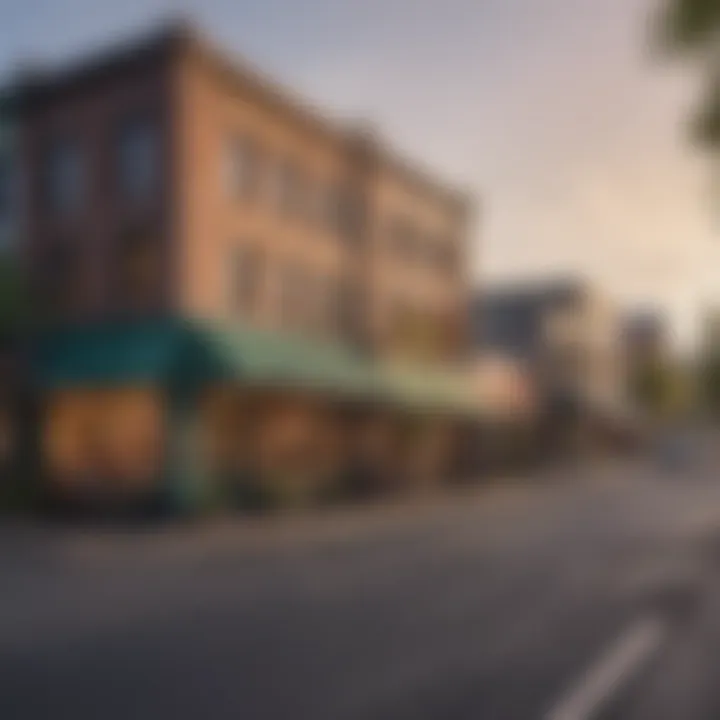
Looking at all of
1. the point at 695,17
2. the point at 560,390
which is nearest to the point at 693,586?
the point at 560,390

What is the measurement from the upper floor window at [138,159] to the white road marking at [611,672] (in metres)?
8.13

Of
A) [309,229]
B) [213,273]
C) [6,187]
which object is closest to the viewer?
[6,187]

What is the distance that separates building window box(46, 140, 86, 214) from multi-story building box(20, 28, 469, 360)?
0.03 meters

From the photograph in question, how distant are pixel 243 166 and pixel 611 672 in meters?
8.02

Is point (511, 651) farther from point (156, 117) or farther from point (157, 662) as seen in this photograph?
point (156, 117)

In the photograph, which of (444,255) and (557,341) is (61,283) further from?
(557,341)

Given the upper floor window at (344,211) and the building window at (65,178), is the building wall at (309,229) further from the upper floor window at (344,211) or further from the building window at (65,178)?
the building window at (65,178)

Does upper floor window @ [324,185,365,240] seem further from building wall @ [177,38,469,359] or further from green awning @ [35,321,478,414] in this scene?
green awning @ [35,321,478,414]

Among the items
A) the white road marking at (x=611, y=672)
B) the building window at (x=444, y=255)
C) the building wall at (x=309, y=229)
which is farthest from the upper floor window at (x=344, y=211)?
the white road marking at (x=611, y=672)

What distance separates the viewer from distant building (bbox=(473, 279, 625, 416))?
6.84m

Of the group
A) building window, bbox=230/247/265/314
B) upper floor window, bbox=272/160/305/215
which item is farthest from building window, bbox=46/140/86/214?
building window, bbox=230/247/265/314

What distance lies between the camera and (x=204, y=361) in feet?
42.2

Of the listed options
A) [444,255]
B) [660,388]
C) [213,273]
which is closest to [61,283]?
[213,273]

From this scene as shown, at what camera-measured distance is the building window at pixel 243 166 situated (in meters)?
9.86
